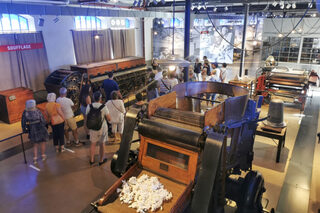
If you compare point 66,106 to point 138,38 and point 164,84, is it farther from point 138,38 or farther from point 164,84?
point 138,38

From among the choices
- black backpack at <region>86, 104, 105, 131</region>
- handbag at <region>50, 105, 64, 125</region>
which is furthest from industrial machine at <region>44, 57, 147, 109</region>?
black backpack at <region>86, 104, 105, 131</region>

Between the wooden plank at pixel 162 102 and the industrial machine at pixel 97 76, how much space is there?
535 cm

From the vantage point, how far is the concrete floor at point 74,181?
4219 millimetres

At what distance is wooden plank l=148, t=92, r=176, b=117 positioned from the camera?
3.38 metres

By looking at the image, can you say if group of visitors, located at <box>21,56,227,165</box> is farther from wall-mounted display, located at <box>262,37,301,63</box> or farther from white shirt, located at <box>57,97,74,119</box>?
wall-mounted display, located at <box>262,37,301,63</box>

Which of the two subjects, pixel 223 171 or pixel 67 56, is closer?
pixel 223 171

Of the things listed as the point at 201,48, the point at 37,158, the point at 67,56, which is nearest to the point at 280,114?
the point at 37,158

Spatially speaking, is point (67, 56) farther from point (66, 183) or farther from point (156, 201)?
point (156, 201)

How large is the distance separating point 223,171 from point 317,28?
14.3 m

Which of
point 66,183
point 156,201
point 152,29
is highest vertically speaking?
point 152,29

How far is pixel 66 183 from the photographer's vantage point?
4.78m

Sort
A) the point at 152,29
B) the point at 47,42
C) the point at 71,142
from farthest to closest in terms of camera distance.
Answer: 1. the point at 152,29
2. the point at 47,42
3. the point at 71,142

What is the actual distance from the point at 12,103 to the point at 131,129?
641 centimetres

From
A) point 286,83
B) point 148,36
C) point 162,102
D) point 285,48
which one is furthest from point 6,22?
point 285,48
